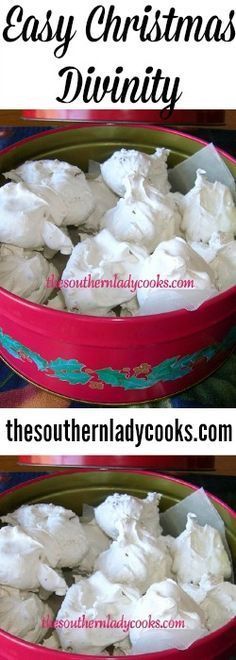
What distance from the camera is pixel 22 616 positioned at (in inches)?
41.2

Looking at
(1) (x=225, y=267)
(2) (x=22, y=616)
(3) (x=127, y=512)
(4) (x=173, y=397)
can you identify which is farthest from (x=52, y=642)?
(1) (x=225, y=267)

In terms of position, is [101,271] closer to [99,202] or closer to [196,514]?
[99,202]

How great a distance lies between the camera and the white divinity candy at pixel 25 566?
3.54 feet

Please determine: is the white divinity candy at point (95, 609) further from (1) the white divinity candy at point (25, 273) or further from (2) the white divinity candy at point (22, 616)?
(1) the white divinity candy at point (25, 273)

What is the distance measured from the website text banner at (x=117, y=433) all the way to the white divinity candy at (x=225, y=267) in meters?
0.16

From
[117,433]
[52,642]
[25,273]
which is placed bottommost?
[52,642]

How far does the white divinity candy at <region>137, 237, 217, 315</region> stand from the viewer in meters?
1.06

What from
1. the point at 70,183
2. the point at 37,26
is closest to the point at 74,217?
the point at 70,183

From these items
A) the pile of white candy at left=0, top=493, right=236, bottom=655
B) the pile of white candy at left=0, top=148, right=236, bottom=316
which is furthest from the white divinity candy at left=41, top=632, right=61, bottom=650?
the pile of white candy at left=0, top=148, right=236, bottom=316

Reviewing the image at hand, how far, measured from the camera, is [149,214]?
114cm

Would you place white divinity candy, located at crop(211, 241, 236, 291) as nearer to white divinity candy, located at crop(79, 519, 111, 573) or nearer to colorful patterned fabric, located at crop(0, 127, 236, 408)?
colorful patterned fabric, located at crop(0, 127, 236, 408)

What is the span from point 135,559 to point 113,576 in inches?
1.3

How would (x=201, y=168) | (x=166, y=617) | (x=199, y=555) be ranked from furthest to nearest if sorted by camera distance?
(x=201, y=168), (x=199, y=555), (x=166, y=617)

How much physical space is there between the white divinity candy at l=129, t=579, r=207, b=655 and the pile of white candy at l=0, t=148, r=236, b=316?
306 mm
